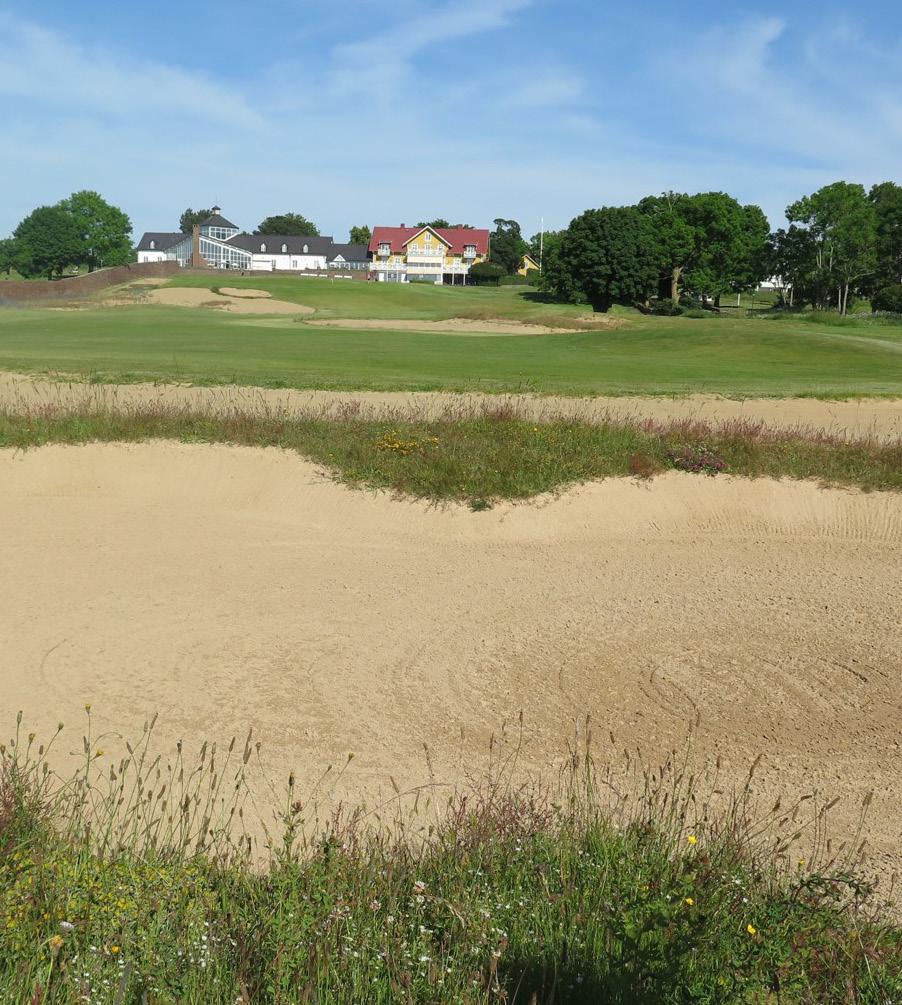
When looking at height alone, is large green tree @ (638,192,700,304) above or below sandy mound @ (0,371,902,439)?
above

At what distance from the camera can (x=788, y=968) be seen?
164 inches

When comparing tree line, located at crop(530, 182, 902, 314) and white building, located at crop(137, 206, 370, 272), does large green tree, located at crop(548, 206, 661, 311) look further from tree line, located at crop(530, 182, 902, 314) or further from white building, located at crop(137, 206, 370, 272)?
white building, located at crop(137, 206, 370, 272)

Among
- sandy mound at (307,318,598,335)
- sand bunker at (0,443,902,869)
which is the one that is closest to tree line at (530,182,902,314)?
sandy mound at (307,318,598,335)

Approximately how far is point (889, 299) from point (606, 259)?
27.1m

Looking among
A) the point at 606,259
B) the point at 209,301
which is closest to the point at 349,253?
the point at 606,259

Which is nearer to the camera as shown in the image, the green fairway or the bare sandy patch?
the green fairway

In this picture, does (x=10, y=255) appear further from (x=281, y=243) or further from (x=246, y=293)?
(x=246, y=293)

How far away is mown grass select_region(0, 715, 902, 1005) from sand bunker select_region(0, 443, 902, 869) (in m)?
2.46

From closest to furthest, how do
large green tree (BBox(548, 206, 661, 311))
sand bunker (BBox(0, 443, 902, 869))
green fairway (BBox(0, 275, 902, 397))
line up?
sand bunker (BBox(0, 443, 902, 869)) → green fairway (BBox(0, 275, 902, 397)) → large green tree (BBox(548, 206, 661, 311))

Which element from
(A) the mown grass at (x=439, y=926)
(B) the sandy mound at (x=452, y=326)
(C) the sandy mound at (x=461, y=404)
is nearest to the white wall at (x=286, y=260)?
(B) the sandy mound at (x=452, y=326)

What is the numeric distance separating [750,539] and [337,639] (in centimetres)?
643

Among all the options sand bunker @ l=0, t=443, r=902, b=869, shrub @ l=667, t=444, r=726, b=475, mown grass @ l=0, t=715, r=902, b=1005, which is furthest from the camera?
shrub @ l=667, t=444, r=726, b=475

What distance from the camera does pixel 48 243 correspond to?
133 metres

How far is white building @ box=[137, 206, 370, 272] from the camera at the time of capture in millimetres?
143875
